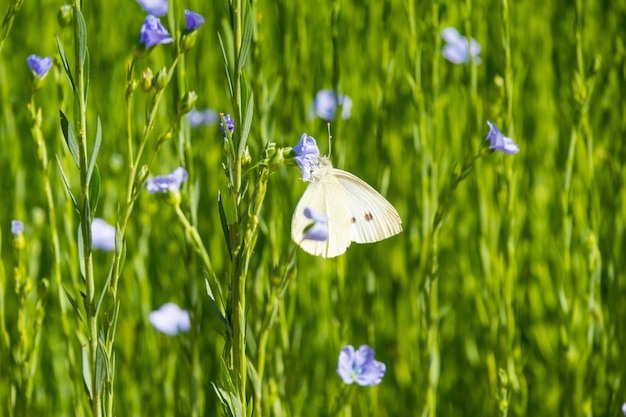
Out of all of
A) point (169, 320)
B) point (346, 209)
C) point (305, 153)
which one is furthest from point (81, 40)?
point (169, 320)

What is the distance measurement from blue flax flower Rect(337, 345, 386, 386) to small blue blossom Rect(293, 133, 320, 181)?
0.53 metres

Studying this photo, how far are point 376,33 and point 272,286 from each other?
5.97ft

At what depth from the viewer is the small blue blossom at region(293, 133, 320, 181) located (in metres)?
1.10

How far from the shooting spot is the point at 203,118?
249 cm

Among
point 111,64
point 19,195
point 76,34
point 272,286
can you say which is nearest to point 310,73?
point 111,64

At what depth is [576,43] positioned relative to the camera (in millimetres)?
1749

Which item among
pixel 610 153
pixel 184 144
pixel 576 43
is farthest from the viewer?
pixel 610 153

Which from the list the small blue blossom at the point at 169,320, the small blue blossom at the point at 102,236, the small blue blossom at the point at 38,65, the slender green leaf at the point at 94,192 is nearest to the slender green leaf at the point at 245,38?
the slender green leaf at the point at 94,192

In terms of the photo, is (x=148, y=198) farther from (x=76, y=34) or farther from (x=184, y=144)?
(x=76, y=34)

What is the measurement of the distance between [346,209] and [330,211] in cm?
7

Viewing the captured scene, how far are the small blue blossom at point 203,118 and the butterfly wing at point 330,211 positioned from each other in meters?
1.02

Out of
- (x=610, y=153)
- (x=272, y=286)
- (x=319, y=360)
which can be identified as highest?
(x=610, y=153)

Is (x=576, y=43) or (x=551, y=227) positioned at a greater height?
(x=576, y=43)

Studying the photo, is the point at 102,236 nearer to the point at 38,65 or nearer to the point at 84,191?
the point at 38,65
